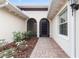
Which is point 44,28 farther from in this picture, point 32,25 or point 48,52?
point 48,52

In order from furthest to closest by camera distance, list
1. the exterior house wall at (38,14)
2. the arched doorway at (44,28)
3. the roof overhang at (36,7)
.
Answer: the arched doorway at (44,28) → the roof overhang at (36,7) → the exterior house wall at (38,14)

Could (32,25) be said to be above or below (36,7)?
below

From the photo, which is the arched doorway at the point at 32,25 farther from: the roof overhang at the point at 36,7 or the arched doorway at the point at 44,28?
the roof overhang at the point at 36,7

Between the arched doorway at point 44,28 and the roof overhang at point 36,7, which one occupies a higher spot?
the roof overhang at point 36,7

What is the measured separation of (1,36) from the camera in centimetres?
975

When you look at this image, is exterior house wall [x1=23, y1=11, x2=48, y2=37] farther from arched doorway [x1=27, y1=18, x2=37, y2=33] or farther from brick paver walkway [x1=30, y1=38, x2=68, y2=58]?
brick paver walkway [x1=30, y1=38, x2=68, y2=58]

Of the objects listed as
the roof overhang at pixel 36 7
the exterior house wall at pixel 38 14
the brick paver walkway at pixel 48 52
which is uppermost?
the roof overhang at pixel 36 7

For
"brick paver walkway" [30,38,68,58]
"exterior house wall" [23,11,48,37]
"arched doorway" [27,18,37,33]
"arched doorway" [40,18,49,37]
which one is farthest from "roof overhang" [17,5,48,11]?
"brick paver walkway" [30,38,68,58]

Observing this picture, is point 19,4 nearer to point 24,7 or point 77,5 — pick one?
point 24,7

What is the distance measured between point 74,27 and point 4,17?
5712 mm

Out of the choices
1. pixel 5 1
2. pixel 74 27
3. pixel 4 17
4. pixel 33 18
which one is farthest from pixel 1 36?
pixel 33 18

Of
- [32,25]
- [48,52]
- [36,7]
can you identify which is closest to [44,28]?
[32,25]

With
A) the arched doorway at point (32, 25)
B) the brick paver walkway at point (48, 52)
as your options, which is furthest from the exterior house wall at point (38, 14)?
the brick paver walkway at point (48, 52)

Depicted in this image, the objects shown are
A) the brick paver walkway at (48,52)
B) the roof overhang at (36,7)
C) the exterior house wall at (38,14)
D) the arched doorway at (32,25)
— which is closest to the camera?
the brick paver walkway at (48,52)
